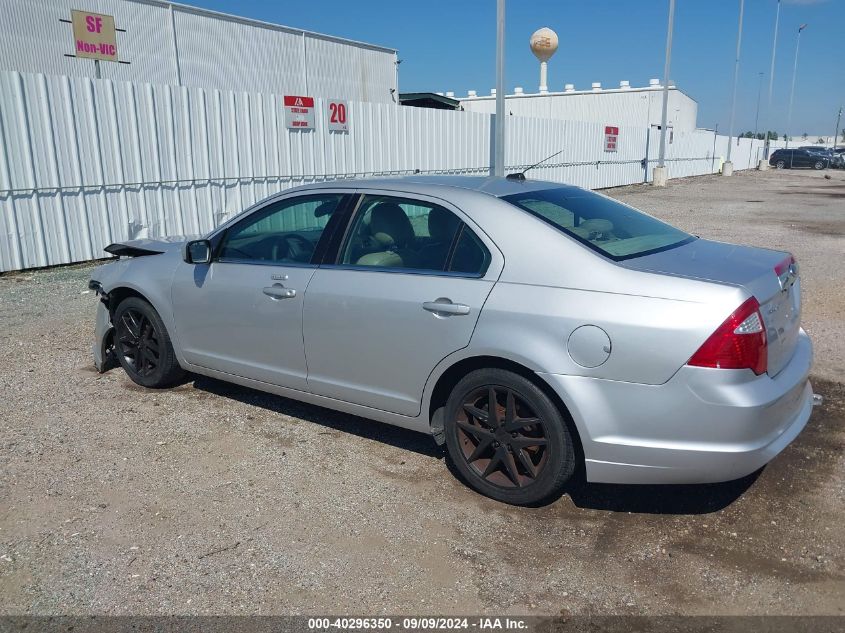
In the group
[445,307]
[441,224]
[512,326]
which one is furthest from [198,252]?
[512,326]

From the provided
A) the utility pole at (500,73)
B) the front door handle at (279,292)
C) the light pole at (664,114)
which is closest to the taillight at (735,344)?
the front door handle at (279,292)

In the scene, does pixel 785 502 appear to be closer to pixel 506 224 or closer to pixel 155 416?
pixel 506 224

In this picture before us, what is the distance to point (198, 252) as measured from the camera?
4531 mm

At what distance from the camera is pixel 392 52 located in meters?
32.6

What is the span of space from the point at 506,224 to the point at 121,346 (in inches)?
133

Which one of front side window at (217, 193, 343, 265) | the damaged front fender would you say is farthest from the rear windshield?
the damaged front fender

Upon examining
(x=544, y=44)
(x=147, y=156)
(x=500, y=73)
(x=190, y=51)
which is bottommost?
(x=147, y=156)

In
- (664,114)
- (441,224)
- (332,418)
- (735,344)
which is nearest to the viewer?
(735,344)

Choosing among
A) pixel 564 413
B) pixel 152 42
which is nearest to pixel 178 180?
pixel 564 413

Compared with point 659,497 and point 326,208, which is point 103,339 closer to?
point 326,208

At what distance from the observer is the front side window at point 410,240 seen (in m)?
3.57

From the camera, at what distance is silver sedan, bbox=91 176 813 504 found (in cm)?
294

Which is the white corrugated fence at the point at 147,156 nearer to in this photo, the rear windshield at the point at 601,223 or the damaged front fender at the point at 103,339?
the damaged front fender at the point at 103,339

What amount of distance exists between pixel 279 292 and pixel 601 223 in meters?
1.94
